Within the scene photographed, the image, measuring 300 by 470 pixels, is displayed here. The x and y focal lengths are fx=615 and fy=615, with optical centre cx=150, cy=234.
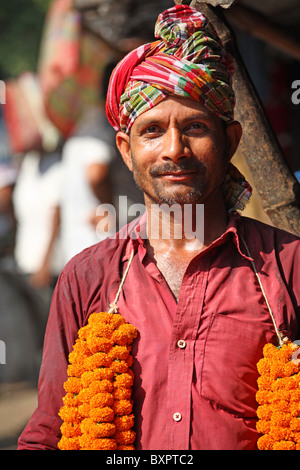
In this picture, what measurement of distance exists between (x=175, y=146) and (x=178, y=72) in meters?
0.29

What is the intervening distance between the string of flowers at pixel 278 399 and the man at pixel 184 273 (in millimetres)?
46

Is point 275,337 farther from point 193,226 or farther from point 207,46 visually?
point 207,46

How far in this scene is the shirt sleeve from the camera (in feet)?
7.50

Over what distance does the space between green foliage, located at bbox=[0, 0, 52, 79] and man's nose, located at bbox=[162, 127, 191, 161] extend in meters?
4.60

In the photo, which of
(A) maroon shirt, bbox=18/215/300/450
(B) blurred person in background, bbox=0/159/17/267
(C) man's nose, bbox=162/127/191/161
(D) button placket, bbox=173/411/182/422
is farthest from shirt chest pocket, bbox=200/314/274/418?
(B) blurred person in background, bbox=0/159/17/267

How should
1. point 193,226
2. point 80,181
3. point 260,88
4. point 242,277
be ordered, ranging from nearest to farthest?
1. point 242,277
2. point 193,226
3. point 260,88
4. point 80,181

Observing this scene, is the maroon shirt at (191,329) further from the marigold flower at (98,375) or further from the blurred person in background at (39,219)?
the blurred person in background at (39,219)

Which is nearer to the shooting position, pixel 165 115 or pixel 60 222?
pixel 165 115

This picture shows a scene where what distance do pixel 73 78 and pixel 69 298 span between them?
4447 millimetres

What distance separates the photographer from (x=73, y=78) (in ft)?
20.9

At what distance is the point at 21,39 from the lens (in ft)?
21.4

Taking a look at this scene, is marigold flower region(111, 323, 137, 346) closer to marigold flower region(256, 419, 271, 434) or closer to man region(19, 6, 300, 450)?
man region(19, 6, 300, 450)
